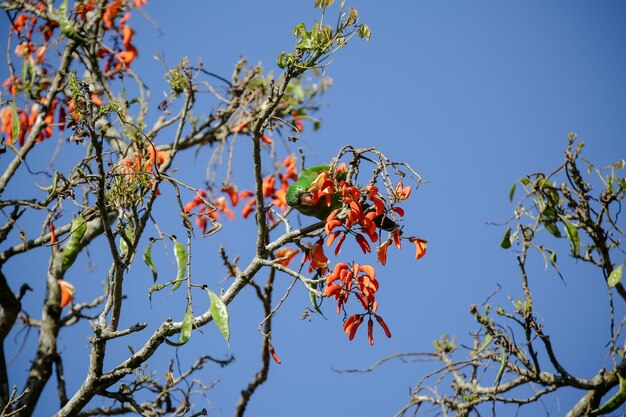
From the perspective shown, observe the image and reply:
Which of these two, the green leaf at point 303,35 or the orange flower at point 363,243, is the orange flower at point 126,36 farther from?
the orange flower at point 363,243

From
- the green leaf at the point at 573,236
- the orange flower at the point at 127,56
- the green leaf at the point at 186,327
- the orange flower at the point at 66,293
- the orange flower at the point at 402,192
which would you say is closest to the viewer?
the green leaf at the point at 186,327

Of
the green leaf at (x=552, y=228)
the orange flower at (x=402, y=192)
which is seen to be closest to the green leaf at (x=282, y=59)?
the orange flower at (x=402, y=192)

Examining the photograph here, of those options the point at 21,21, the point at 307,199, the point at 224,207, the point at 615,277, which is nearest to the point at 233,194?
the point at 224,207

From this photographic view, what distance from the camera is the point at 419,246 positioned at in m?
2.57

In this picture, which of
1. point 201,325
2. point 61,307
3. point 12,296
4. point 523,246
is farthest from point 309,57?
point 61,307

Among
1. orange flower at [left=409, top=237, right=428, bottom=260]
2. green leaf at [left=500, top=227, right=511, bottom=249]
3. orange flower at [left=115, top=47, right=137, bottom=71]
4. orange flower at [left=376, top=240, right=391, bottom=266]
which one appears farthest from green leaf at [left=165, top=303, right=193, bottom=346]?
orange flower at [left=115, top=47, right=137, bottom=71]

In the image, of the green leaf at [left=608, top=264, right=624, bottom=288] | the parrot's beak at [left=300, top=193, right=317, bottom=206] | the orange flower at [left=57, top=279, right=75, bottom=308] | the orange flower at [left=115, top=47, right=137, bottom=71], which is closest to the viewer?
the parrot's beak at [left=300, top=193, right=317, bottom=206]

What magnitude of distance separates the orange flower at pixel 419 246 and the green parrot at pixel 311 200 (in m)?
0.10

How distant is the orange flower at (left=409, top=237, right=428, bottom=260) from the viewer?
254cm

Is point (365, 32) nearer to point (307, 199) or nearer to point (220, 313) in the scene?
point (307, 199)

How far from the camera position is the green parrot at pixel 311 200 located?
2580 mm

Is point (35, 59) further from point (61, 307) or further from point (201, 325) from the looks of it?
point (201, 325)

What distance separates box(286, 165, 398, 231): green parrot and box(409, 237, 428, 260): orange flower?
0.33 ft

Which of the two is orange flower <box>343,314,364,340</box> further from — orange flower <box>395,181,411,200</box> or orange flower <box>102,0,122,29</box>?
orange flower <box>102,0,122,29</box>
